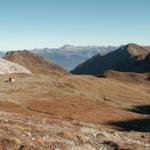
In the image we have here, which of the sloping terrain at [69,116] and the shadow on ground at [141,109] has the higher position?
the sloping terrain at [69,116]

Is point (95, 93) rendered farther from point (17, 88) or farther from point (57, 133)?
point (57, 133)

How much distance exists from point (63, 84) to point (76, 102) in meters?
26.4

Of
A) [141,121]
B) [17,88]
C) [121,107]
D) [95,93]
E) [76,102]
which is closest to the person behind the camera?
[141,121]

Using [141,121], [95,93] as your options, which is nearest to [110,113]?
[141,121]

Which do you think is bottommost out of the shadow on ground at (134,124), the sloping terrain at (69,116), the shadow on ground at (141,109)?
the shadow on ground at (141,109)

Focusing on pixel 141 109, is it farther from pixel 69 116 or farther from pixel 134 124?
pixel 69 116

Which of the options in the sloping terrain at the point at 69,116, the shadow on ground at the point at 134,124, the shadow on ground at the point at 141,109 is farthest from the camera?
the shadow on ground at the point at 141,109

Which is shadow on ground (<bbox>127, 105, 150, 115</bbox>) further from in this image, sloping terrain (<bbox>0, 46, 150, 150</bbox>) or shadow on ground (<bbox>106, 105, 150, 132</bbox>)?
shadow on ground (<bbox>106, 105, 150, 132</bbox>)

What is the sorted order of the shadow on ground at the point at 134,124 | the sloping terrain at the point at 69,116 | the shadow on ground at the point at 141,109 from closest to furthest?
the sloping terrain at the point at 69,116 < the shadow on ground at the point at 134,124 < the shadow on ground at the point at 141,109

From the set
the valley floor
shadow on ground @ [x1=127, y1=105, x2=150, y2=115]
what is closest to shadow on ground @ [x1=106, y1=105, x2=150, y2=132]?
Answer: the valley floor

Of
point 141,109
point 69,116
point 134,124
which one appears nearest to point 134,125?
point 134,124

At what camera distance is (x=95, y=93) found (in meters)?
118

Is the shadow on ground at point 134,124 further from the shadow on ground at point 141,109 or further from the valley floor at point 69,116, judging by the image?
the shadow on ground at point 141,109

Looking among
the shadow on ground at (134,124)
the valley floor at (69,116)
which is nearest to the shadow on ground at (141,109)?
the valley floor at (69,116)
